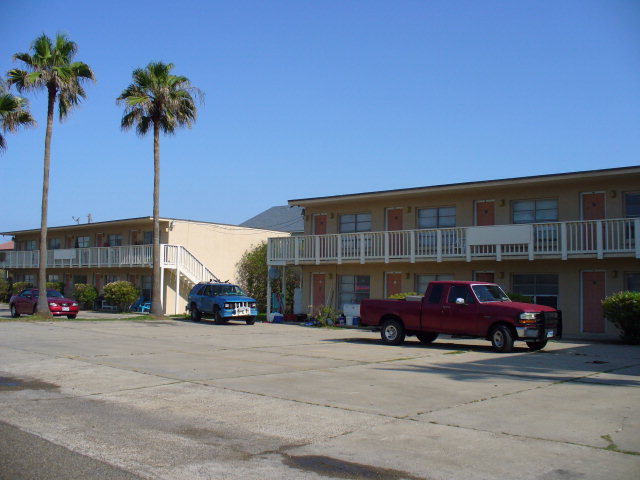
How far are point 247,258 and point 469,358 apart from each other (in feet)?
80.3

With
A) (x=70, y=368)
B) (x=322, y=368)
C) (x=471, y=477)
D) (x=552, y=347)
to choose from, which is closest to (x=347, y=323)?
(x=552, y=347)

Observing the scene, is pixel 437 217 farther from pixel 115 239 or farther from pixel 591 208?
pixel 115 239

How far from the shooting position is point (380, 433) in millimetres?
7637

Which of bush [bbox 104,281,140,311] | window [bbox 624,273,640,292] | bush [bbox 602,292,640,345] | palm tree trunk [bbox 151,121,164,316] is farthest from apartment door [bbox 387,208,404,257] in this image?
bush [bbox 104,281,140,311]

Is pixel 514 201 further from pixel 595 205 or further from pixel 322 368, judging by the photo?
pixel 322 368

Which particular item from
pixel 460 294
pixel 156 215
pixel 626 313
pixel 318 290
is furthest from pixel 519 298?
pixel 156 215

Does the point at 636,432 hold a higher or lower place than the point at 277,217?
lower

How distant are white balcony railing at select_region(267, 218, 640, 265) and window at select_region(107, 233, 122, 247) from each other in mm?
15326

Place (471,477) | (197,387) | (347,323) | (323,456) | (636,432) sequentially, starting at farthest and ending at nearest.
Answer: (347,323)
(197,387)
(636,432)
(323,456)
(471,477)

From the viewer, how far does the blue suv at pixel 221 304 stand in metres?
27.4

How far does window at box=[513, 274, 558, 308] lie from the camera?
23.3m

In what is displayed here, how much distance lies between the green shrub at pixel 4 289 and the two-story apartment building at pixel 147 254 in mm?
1604

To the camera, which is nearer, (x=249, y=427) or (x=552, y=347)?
(x=249, y=427)

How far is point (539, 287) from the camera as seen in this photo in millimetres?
23625
